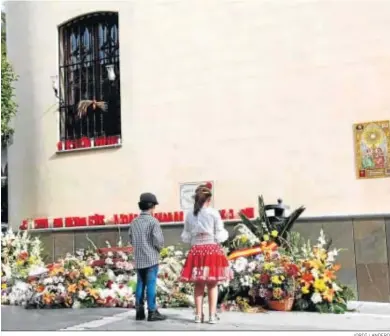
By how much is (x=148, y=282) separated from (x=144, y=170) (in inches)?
189

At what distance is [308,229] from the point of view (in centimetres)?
1120

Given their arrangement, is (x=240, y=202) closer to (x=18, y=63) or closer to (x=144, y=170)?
(x=144, y=170)

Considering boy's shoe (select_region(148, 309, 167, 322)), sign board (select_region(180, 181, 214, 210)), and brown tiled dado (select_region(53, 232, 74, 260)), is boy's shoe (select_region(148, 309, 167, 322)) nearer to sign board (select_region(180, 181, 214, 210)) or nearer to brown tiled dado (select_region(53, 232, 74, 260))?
sign board (select_region(180, 181, 214, 210))

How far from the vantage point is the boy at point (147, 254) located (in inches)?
329

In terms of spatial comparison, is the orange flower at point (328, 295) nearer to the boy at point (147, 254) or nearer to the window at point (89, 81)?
the boy at point (147, 254)

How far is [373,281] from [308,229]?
53.5 inches

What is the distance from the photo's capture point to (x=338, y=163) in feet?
37.0

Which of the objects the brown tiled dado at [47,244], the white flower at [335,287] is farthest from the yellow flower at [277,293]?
the brown tiled dado at [47,244]

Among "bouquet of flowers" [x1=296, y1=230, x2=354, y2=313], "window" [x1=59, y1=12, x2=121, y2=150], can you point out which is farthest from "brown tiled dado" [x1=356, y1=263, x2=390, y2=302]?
"window" [x1=59, y1=12, x2=121, y2=150]

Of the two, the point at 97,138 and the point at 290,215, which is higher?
the point at 97,138

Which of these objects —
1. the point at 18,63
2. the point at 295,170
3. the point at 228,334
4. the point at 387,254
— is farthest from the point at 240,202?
the point at 18,63

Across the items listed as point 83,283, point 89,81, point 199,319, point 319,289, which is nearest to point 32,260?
point 83,283

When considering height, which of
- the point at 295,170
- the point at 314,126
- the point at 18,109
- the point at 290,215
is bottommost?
Answer: the point at 290,215

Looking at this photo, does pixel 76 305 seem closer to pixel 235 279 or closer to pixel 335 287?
pixel 235 279
